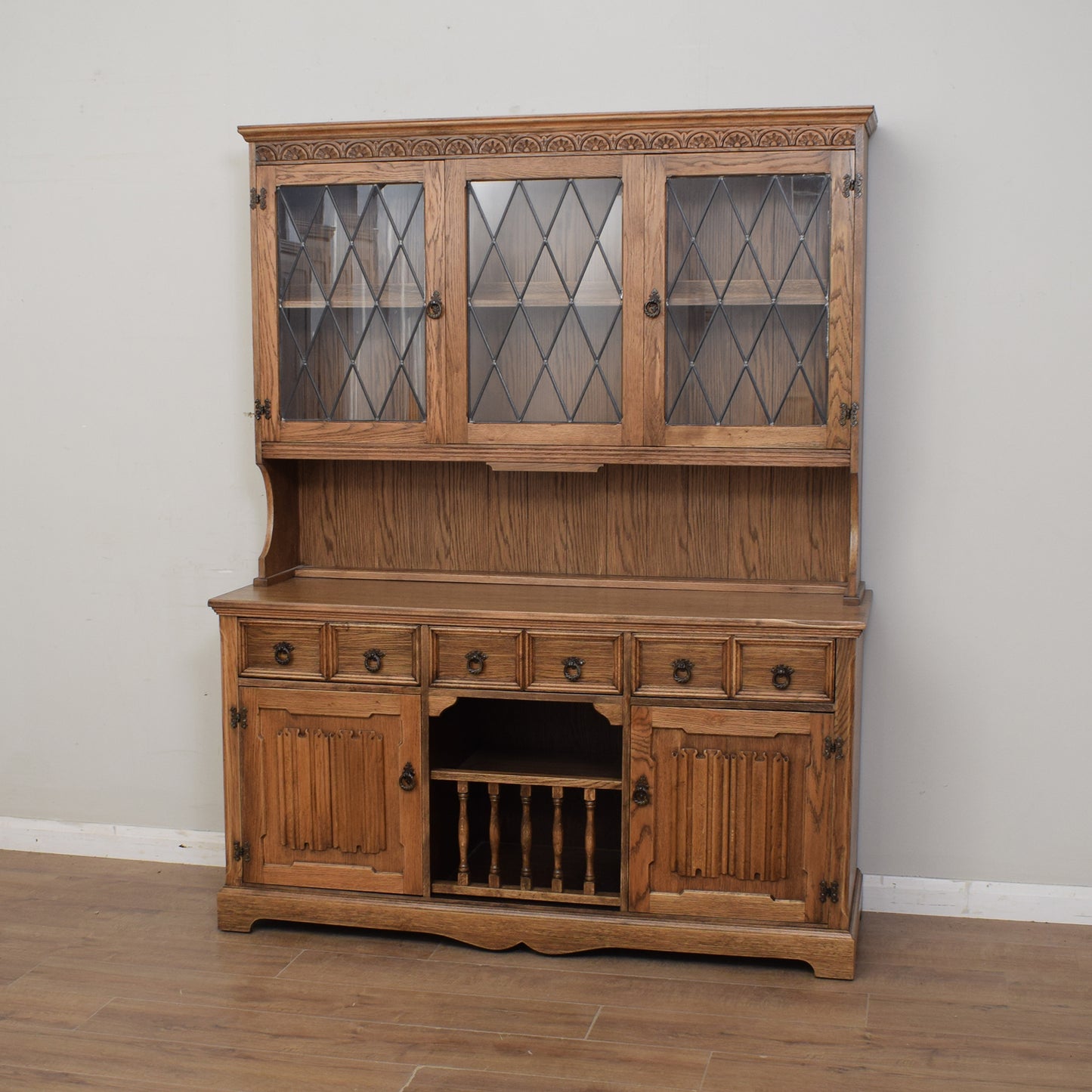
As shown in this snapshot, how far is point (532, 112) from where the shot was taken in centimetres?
324

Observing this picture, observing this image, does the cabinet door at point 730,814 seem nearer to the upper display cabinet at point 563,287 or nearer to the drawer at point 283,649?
the upper display cabinet at point 563,287

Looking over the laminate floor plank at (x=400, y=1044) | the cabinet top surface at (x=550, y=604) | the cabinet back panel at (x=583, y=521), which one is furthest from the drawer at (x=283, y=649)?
the laminate floor plank at (x=400, y=1044)

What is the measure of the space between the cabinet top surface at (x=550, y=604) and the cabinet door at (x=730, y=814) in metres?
0.22

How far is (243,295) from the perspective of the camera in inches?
136

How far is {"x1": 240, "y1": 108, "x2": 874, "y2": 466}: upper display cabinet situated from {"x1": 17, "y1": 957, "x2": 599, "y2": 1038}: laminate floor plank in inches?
Result: 50.2

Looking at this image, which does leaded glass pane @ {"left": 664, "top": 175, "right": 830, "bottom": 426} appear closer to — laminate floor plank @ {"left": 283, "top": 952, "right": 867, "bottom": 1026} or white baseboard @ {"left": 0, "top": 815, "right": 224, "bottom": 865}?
laminate floor plank @ {"left": 283, "top": 952, "right": 867, "bottom": 1026}

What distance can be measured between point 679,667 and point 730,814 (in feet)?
1.20

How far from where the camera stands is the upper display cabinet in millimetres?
2922

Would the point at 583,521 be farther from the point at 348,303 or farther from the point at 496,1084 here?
the point at 496,1084

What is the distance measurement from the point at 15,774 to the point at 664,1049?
7.39ft

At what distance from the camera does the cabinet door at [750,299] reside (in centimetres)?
291

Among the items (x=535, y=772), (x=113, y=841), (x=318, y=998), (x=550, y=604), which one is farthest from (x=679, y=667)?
(x=113, y=841)

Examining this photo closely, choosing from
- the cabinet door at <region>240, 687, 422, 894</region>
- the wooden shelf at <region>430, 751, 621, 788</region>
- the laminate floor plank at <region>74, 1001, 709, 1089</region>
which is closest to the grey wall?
the cabinet door at <region>240, 687, 422, 894</region>

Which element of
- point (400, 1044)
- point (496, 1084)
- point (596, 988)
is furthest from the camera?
point (596, 988)
